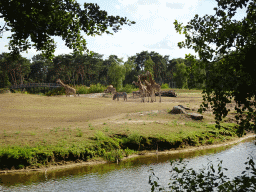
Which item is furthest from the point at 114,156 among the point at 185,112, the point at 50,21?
the point at 185,112

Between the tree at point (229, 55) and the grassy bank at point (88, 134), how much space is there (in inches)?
313

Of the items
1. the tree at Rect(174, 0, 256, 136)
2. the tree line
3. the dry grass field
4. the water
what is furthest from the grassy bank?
the tree line

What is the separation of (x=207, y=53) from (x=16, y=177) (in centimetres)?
809

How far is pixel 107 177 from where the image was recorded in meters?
10.6

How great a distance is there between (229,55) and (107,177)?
6341mm

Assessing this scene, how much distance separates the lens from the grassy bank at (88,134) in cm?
1231

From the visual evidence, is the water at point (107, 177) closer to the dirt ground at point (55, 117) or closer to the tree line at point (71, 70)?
the dirt ground at point (55, 117)

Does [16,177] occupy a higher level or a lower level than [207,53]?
lower

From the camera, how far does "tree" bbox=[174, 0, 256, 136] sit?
573 cm

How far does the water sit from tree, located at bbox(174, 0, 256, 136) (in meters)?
2.71

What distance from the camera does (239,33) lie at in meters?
6.03

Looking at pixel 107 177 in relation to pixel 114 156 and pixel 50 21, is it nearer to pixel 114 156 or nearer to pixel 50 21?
pixel 114 156

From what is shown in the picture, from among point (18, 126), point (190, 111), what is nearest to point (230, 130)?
point (190, 111)

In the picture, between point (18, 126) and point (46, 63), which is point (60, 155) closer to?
point (18, 126)
